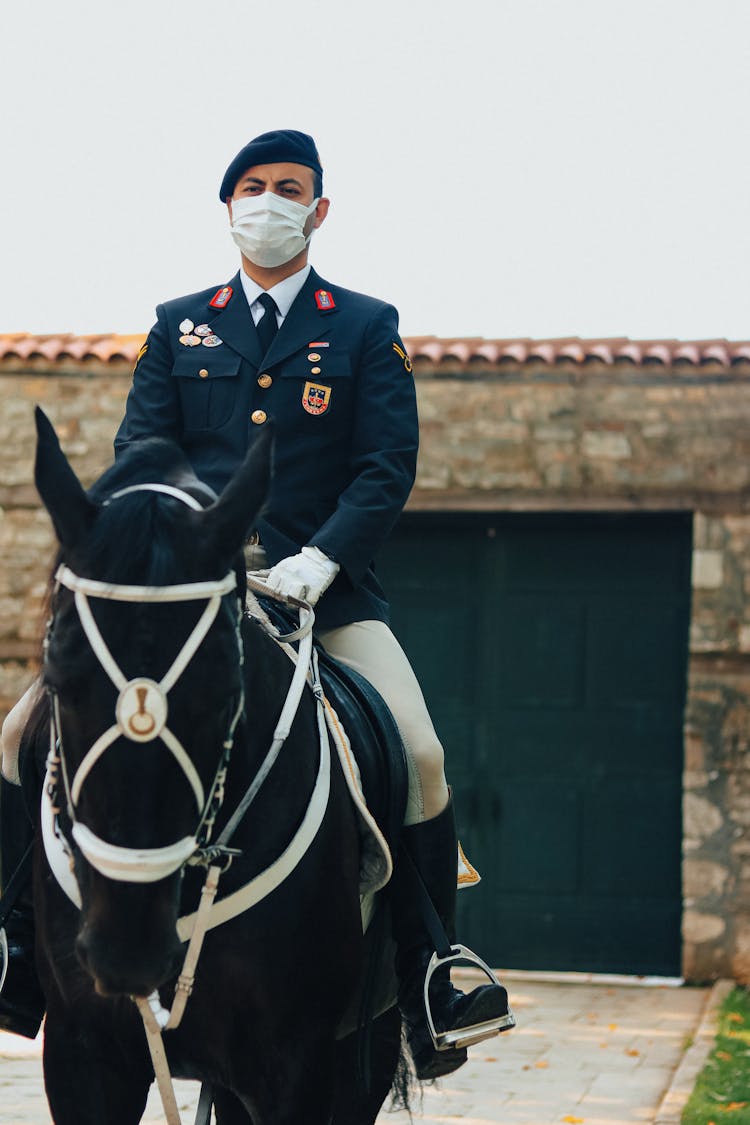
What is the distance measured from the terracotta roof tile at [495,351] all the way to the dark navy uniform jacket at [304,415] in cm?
616

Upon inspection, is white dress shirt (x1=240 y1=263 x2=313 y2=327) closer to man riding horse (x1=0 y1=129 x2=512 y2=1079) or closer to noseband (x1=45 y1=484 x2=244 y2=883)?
man riding horse (x1=0 y1=129 x2=512 y2=1079)

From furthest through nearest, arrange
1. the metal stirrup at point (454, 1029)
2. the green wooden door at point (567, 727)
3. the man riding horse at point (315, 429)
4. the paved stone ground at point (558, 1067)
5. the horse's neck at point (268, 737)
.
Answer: the green wooden door at point (567, 727) → the paved stone ground at point (558, 1067) → the man riding horse at point (315, 429) → the metal stirrup at point (454, 1029) → the horse's neck at point (268, 737)

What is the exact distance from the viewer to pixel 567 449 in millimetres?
10203

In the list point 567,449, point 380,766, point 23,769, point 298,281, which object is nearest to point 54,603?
point 23,769

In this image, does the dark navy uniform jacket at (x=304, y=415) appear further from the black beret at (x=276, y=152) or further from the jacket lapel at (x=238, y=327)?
the black beret at (x=276, y=152)

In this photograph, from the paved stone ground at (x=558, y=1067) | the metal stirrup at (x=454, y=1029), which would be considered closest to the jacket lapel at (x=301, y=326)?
the metal stirrup at (x=454, y=1029)

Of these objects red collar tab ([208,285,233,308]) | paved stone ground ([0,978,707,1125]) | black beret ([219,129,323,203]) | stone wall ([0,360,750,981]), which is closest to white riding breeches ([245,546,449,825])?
red collar tab ([208,285,233,308])

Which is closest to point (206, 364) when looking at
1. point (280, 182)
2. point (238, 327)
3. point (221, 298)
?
point (238, 327)

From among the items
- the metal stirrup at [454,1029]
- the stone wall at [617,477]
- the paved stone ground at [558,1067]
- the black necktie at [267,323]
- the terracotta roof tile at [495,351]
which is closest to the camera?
the metal stirrup at [454,1029]

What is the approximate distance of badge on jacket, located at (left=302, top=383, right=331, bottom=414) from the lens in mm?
3949

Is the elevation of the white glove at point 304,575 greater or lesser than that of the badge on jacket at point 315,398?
lesser

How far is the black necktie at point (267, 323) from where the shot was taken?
13.3ft

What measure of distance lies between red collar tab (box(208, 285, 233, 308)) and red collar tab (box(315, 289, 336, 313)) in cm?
24

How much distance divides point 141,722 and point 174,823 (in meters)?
0.20
